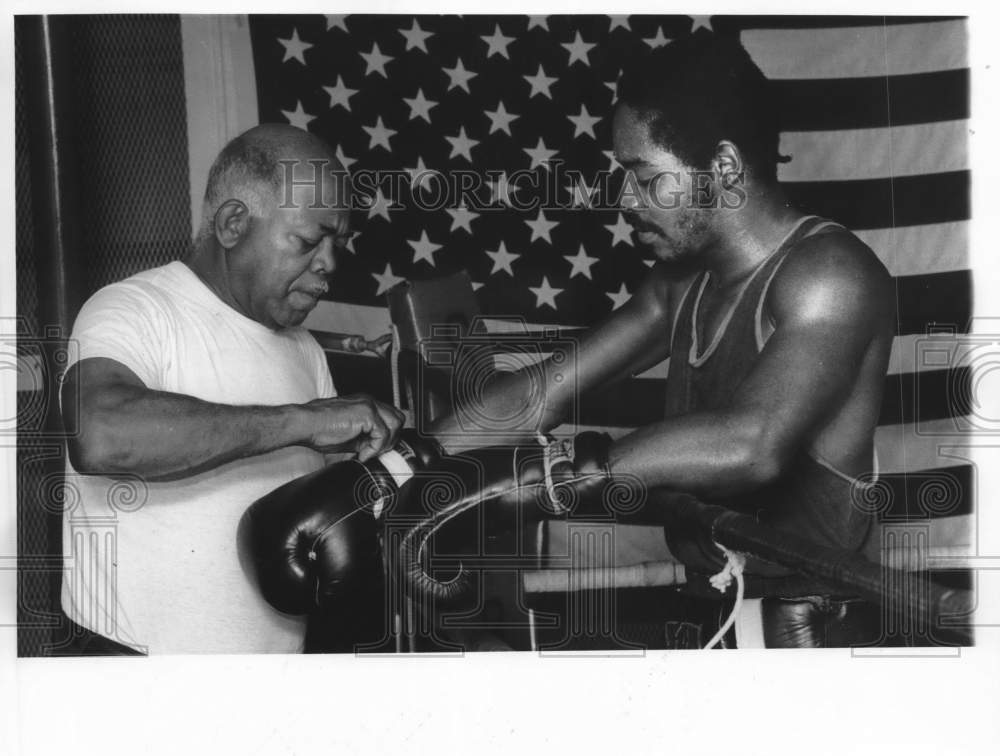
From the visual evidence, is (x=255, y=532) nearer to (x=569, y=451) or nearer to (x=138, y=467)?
(x=138, y=467)

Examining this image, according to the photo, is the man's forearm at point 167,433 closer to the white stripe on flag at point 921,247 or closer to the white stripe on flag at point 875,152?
the white stripe on flag at point 875,152

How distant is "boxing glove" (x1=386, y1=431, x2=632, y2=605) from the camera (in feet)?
11.9

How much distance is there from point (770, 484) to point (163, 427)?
67.5 inches

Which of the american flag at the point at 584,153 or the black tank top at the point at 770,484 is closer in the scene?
the black tank top at the point at 770,484

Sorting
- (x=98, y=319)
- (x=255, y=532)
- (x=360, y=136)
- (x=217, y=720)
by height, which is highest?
(x=360, y=136)

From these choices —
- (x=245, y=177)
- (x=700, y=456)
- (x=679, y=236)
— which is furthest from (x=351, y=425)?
(x=679, y=236)

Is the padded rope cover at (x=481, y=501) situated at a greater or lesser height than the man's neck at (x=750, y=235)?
lesser

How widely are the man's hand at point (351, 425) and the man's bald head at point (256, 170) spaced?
0.59 m

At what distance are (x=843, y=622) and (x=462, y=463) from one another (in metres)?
1.20

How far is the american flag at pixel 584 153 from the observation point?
369 centimetres

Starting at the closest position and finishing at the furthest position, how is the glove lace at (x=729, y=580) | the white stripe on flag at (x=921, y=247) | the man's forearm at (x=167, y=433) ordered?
the man's forearm at (x=167, y=433) < the glove lace at (x=729, y=580) < the white stripe on flag at (x=921, y=247)

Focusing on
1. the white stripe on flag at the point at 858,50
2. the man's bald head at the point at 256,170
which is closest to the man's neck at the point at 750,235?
the white stripe on flag at the point at 858,50

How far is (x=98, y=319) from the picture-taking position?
11.8 feet

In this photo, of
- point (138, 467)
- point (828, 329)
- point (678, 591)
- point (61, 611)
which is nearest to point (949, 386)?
point (828, 329)
